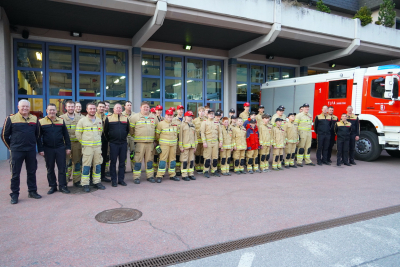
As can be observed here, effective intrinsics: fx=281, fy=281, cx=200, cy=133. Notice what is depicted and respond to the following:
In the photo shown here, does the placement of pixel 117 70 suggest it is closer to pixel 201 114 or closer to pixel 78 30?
pixel 78 30

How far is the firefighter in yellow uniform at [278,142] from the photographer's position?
27.9 feet

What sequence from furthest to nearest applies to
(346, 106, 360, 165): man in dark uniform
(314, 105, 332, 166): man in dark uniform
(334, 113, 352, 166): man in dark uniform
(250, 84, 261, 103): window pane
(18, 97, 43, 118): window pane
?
(250, 84, 261, 103): window pane, (18, 97, 43, 118): window pane, (346, 106, 360, 165): man in dark uniform, (314, 105, 332, 166): man in dark uniform, (334, 113, 352, 166): man in dark uniform

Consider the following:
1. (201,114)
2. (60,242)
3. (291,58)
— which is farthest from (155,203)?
(291,58)

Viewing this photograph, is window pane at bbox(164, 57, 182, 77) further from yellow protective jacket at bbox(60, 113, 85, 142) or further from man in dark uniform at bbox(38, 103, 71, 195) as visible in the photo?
man in dark uniform at bbox(38, 103, 71, 195)

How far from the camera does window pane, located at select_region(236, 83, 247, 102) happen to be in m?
15.8

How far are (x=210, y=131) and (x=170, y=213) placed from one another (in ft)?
10.7

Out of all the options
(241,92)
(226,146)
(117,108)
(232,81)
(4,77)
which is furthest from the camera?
(241,92)

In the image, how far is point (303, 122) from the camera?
9.39 meters

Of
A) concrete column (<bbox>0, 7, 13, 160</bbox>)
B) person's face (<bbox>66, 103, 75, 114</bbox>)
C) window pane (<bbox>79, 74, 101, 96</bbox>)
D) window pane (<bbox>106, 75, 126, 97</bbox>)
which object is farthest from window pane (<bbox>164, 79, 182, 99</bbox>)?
person's face (<bbox>66, 103, 75, 114</bbox>)

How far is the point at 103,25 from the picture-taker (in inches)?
435

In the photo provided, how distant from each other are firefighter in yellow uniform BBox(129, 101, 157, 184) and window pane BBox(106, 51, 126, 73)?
681 cm

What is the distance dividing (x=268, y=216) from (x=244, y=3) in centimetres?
944

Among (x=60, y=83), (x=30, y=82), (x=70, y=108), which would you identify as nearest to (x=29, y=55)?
(x=30, y=82)

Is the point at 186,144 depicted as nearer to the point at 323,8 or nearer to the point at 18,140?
the point at 18,140
